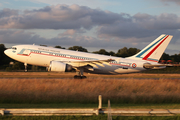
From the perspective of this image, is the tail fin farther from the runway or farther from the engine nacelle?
the runway

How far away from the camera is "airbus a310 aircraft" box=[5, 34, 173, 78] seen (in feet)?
90.5

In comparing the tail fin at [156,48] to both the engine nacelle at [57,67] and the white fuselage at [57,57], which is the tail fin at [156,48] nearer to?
the white fuselage at [57,57]

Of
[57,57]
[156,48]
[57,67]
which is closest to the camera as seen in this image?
[57,67]

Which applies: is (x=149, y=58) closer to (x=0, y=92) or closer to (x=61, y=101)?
(x=61, y=101)

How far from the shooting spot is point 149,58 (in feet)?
102

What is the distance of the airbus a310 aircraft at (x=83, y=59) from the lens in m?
27.6

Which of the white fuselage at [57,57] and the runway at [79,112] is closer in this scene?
the runway at [79,112]

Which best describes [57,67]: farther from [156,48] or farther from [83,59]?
[156,48]

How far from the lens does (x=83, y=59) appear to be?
95.6 ft

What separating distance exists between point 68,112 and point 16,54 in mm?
21057

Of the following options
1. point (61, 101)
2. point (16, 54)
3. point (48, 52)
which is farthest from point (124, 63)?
point (61, 101)

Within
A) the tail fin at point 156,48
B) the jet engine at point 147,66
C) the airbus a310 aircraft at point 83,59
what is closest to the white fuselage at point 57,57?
the airbus a310 aircraft at point 83,59

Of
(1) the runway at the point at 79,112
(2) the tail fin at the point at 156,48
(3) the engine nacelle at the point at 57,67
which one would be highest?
(2) the tail fin at the point at 156,48

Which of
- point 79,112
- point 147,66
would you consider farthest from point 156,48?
point 79,112
